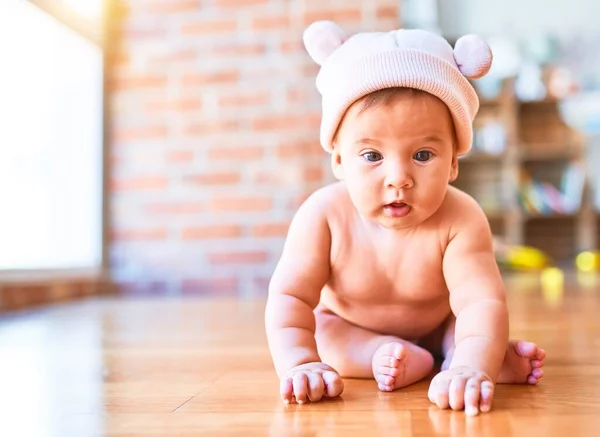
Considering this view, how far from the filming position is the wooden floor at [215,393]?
0.69m

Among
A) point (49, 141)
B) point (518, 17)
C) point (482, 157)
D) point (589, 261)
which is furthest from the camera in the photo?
point (518, 17)

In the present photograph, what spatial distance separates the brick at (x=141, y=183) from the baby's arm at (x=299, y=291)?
2.00 m

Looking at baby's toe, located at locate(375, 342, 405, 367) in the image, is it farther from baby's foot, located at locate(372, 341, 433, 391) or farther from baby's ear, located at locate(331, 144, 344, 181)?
baby's ear, located at locate(331, 144, 344, 181)

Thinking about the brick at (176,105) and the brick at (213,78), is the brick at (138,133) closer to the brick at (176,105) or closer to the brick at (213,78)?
the brick at (176,105)

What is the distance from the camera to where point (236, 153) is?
283 cm

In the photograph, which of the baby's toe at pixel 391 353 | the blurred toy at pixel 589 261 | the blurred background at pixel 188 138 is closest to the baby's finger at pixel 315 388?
the baby's toe at pixel 391 353

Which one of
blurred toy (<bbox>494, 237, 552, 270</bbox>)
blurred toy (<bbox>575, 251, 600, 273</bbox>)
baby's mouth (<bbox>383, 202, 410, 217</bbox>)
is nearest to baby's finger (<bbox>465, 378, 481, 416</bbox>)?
baby's mouth (<bbox>383, 202, 410, 217</bbox>)

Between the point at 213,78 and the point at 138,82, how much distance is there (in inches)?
12.8

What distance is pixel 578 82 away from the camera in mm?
6281

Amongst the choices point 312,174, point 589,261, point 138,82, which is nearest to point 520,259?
point 589,261

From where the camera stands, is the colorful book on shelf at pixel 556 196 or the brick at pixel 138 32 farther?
the colorful book on shelf at pixel 556 196

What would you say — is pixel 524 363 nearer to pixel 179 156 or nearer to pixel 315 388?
pixel 315 388

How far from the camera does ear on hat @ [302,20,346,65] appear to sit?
0.94 meters

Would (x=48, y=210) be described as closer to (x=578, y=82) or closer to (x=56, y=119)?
(x=56, y=119)
